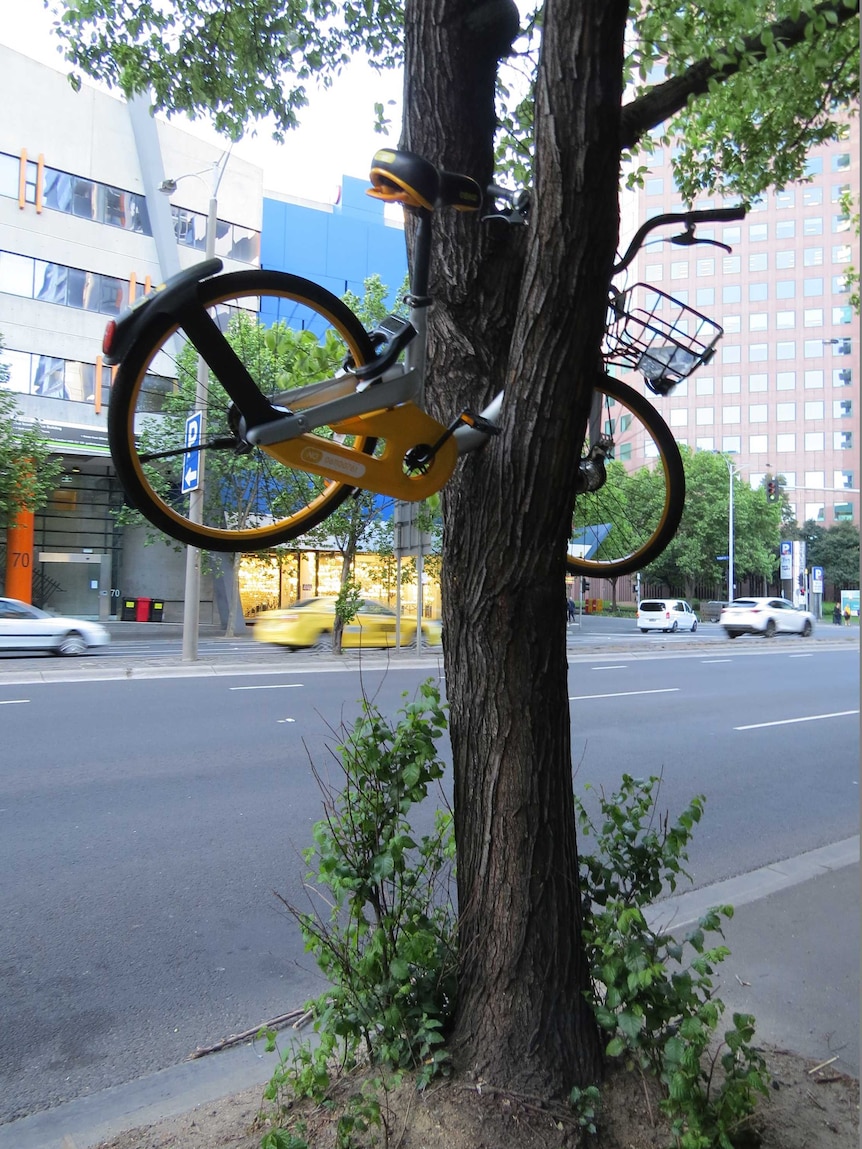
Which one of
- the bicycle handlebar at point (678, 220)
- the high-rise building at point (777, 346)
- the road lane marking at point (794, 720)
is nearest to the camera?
the bicycle handlebar at point (678, 220)

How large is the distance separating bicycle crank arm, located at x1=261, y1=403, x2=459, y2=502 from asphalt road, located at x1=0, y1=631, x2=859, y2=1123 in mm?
1091

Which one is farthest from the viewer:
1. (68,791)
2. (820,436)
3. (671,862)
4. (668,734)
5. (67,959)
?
(820,436)

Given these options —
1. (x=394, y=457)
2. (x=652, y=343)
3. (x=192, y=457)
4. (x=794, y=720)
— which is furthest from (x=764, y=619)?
(x=192, y=457)

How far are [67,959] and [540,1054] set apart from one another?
2.67 meters

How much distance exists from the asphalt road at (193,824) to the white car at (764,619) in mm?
18434

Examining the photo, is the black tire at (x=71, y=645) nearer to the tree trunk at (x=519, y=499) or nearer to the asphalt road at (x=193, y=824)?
the asphalt road at (x=193, y=824)

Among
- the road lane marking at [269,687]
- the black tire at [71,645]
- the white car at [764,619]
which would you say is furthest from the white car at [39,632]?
the white car at [764,619]

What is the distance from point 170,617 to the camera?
3288cm

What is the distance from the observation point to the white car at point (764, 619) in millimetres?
32000

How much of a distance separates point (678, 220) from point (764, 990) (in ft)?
10.6

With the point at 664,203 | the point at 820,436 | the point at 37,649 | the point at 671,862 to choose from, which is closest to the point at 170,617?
the point at 37,649

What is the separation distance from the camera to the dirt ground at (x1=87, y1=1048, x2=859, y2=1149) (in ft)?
8.25

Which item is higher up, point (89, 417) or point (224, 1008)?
point (89, 417)

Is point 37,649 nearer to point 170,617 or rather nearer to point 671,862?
point 170,617
